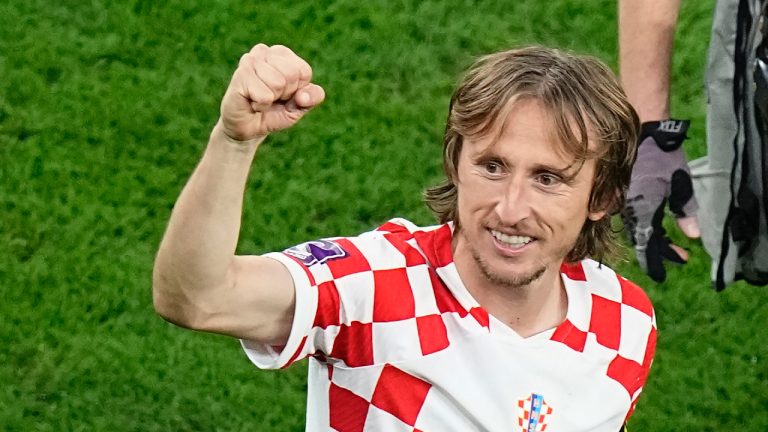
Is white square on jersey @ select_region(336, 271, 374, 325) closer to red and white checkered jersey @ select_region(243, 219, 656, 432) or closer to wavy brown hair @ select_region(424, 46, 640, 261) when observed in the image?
red and white checkered jersey @ select_region(243, 219, 656, 432)

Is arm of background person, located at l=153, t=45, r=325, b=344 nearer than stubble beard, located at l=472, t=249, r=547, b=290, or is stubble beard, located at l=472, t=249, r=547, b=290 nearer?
arm of background person, located at l=153, t=45, r=325, b=344

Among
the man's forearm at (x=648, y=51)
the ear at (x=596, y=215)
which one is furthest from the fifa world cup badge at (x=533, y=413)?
the man's forearm at (x=648, y=51)

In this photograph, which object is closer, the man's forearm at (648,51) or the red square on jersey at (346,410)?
the red square on jersey at (346,410)

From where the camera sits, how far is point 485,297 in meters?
2.95

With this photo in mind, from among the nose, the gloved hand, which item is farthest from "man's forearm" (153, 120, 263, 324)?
the gloved hand

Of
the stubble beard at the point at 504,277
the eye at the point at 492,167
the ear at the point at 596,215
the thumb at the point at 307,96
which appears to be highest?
the thumb at the point at 307,96

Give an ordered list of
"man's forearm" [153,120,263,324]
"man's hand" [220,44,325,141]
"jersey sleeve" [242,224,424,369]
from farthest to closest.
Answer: "jersey sleeve" [242,224,424,369] < "man's forearm" [153,120,263,324] < "man's hand" [220,44,325,141]

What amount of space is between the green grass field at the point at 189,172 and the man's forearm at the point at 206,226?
87.6 inches

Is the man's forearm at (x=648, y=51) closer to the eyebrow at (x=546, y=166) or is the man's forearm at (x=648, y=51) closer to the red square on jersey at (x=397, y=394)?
the eyebrow at (x=546, y=166)

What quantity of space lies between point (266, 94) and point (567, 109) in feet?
3.08

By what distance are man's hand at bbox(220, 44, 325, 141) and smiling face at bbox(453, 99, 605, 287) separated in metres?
0.68

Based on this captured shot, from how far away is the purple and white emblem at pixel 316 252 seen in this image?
2.74 metres

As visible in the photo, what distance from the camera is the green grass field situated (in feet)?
15.2

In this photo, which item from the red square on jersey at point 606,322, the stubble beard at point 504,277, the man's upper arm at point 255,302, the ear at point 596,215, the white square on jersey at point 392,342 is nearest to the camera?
the man's upper arm at point 255,302
